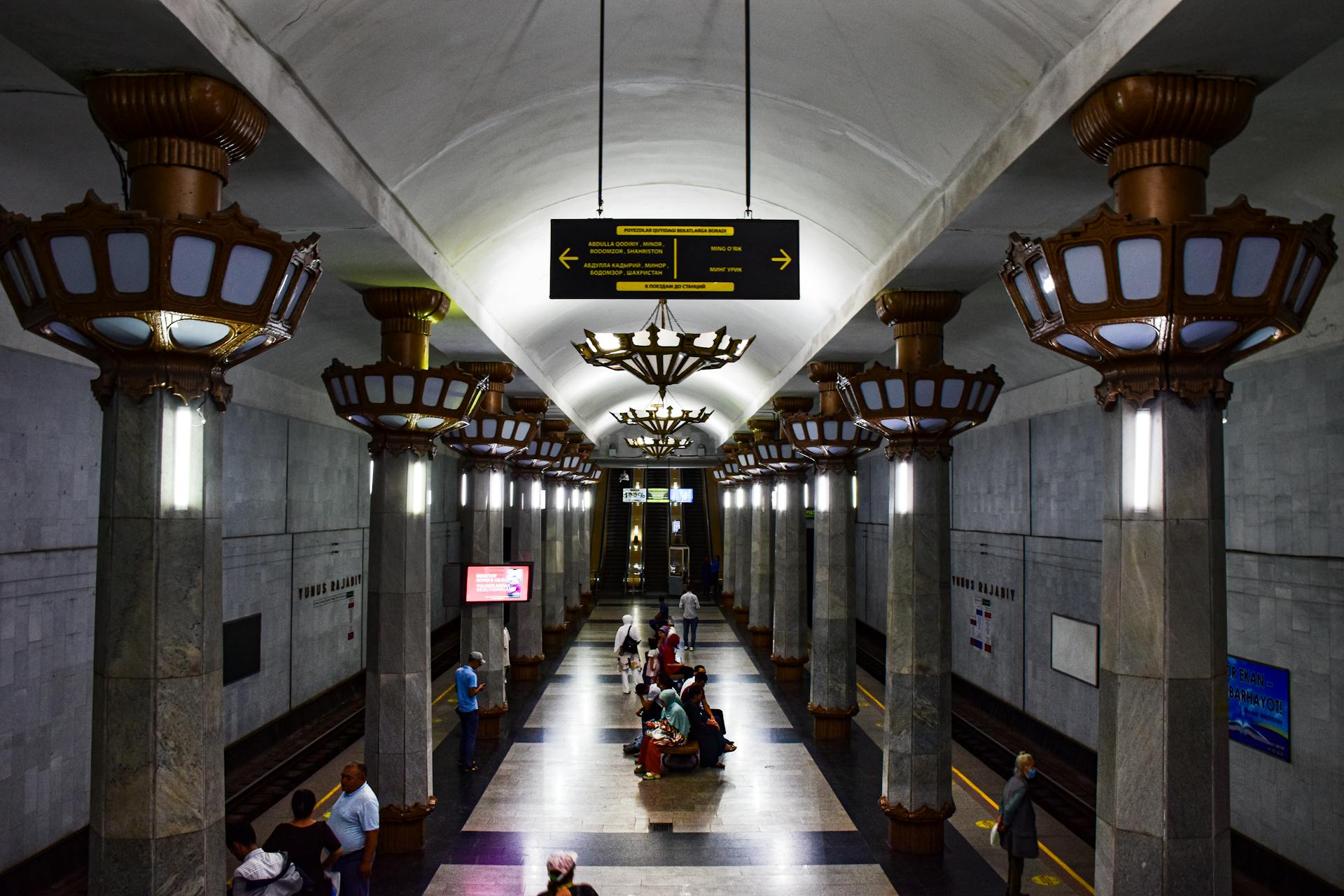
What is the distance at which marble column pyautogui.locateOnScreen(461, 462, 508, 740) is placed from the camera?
1329 cm

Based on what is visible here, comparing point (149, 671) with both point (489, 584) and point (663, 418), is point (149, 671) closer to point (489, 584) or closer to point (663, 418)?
point (489, 584)

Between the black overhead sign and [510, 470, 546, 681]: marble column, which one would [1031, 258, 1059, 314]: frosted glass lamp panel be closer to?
the black overhead sign

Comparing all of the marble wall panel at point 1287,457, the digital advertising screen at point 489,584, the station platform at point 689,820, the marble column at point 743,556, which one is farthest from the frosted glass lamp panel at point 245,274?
the marble column at point 743,556

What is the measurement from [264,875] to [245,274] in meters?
3.35

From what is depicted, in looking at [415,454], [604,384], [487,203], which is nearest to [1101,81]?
[487,203]

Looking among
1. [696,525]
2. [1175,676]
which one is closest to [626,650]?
[1175,676]

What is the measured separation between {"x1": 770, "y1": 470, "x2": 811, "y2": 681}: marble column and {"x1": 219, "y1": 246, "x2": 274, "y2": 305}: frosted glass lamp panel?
13360 mm

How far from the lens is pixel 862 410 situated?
334 inches

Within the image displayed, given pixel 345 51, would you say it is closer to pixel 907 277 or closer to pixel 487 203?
pixel 487 203

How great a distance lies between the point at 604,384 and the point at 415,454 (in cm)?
1392

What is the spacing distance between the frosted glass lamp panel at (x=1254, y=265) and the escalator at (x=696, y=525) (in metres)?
31.6

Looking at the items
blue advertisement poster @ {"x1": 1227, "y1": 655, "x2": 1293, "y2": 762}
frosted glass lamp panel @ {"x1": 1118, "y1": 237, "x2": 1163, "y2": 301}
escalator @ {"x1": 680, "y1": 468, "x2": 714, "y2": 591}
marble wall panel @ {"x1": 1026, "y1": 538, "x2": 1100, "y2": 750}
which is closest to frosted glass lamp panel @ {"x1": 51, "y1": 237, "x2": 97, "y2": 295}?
frosted glass lamp panel @ {"x1": 1118, "y1": 237, "x2": 1163, "y2": 301}

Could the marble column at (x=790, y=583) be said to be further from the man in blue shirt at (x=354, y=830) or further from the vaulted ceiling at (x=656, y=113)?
the man in blue shirt at (x=354, y=830)

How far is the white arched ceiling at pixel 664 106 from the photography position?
15.5 feet
